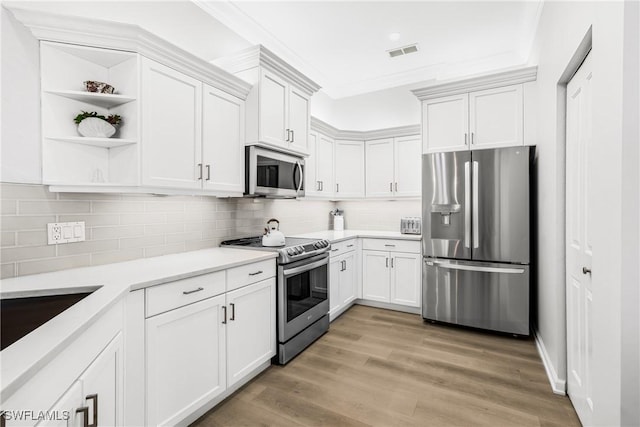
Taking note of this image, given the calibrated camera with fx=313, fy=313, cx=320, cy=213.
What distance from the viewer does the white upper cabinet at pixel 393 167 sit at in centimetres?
402

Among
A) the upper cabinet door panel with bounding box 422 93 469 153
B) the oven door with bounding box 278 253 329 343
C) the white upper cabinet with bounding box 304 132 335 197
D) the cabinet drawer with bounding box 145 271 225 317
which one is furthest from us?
the white upper cabinet with bounding box 304 132 335 197

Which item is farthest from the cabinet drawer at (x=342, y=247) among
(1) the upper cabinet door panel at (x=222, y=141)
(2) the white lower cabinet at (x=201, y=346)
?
(1) the upper cabinet door panel at (x=222, y=141)

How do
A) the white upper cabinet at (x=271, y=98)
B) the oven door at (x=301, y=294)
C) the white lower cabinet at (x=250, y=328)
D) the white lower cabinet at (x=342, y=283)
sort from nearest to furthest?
the white lower cabinet at (x=250, y=328), the oven door at (x=301, y=294), the white upper cabinet at (x=271, y=98), the white lower cabinet at (x=342, y=283)

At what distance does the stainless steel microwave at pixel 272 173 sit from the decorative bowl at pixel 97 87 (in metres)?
1.03

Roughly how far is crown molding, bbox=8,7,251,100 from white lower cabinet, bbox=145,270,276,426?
1391 mm

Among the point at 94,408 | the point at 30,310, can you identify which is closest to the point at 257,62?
the point at 30,310

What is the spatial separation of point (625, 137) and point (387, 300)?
9.76 feet

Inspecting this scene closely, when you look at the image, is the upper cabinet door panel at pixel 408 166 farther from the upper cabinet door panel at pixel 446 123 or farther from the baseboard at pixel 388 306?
the baseboard at pixel 388 306

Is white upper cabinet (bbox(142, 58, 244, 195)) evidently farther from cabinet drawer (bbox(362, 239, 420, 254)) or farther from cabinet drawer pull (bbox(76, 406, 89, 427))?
cabinet drawer (bbox(362, 239, 420, 254))

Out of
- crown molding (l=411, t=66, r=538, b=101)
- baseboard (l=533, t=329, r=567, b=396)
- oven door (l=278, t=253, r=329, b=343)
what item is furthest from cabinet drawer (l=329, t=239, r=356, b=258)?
baseboard (l=533, t=329, r=567, b=396)

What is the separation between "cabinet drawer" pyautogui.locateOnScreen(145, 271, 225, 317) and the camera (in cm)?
157

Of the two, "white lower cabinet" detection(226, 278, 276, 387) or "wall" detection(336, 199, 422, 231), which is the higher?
"wall" detection(336, 199, 422, 231)

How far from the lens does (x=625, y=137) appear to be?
44.1 inches

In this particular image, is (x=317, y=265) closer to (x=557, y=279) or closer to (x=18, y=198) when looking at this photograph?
(x=557, y=279)
